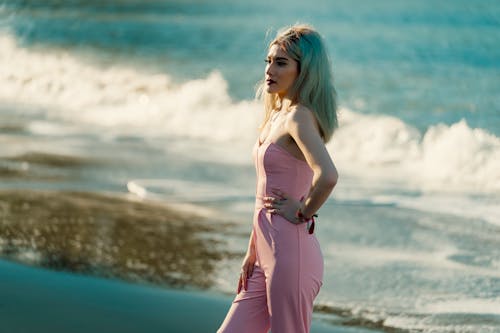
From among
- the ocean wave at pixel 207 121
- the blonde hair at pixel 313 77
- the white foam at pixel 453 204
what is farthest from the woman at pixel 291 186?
the ocean wave at pixel 207 121

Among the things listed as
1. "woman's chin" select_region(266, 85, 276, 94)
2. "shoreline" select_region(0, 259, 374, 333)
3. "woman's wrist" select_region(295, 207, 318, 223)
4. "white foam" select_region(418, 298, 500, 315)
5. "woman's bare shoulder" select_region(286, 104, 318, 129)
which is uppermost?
"woman's chin" select_region(266, 85, 276, 94)

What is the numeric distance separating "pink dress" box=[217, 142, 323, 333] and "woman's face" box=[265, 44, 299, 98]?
23 centimetres

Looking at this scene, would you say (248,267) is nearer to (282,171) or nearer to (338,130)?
(282,171)

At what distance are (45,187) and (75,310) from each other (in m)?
4.24

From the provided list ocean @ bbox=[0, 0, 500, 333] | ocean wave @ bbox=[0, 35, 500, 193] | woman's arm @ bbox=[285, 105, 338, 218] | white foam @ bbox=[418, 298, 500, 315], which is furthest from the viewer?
ocean wave @ bbox=[0, 35, 500, 193]

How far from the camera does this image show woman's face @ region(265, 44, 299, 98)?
12.2 ft

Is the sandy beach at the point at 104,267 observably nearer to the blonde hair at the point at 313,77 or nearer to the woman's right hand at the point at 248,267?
the woman's right hand at the point at 248,267

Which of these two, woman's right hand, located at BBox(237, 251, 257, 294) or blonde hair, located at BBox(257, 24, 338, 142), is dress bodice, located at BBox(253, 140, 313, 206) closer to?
blonde hair, located at BBox(257, 24, 338, 142)

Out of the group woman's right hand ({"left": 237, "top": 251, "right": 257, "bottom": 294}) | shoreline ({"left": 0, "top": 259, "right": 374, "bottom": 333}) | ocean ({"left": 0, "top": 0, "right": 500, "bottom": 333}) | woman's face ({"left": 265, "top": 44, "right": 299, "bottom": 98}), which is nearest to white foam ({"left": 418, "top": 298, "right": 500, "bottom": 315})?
ocean ({"left": 0, "top": 0, "right": 500, "bottom": 333})

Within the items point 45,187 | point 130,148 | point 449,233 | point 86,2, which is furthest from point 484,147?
point 86,2

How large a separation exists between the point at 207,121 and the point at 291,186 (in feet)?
44.9

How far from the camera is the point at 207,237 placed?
26.0 feet

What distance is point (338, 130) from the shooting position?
14797mm

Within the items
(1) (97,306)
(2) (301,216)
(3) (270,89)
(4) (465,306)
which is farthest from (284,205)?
(4) (465,306)
